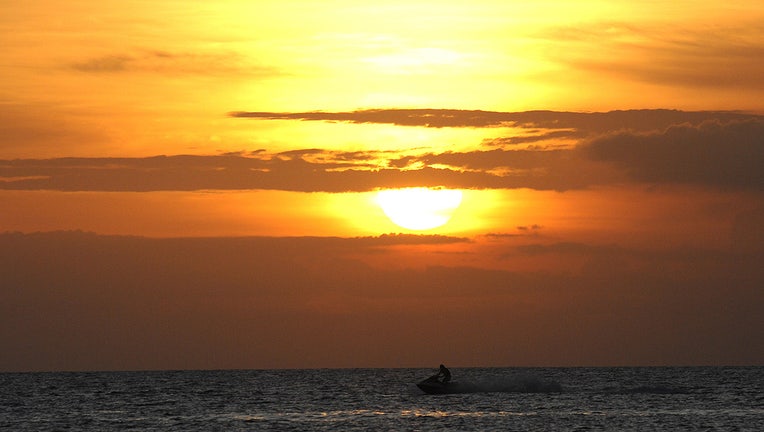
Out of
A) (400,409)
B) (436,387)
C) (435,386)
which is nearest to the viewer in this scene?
(400,409)

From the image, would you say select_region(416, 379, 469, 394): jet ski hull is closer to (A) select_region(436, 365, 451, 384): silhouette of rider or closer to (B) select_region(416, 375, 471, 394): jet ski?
(B) select_region(416, 375, 471, 394): jet ski

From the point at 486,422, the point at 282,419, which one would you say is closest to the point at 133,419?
the point at 282,419

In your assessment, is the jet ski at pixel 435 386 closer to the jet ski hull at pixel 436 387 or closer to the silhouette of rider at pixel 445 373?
the jet ski hull at pixel 436 387

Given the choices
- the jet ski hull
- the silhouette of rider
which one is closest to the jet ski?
the jet ski hull

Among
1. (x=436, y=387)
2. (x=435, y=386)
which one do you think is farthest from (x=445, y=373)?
(x=436, y=387)

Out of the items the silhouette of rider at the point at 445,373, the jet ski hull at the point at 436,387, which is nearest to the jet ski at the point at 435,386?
the jet ski hull at the point at 436,387

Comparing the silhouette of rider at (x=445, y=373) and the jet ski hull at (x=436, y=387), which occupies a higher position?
the silhouette of rider at (x=445, y=373)

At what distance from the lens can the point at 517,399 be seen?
161m

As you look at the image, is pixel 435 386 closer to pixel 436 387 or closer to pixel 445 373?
pixel 436 387

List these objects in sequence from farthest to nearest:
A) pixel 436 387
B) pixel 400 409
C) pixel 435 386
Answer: pixel 436 387 < pixel 435 386 < pixel 400 409

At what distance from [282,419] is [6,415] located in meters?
32.3

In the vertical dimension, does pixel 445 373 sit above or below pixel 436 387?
above

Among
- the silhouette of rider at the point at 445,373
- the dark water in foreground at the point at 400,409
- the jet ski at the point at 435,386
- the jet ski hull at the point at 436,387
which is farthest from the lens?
the jet ski at the point at 435,386

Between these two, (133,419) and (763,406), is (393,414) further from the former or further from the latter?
(763,406)
